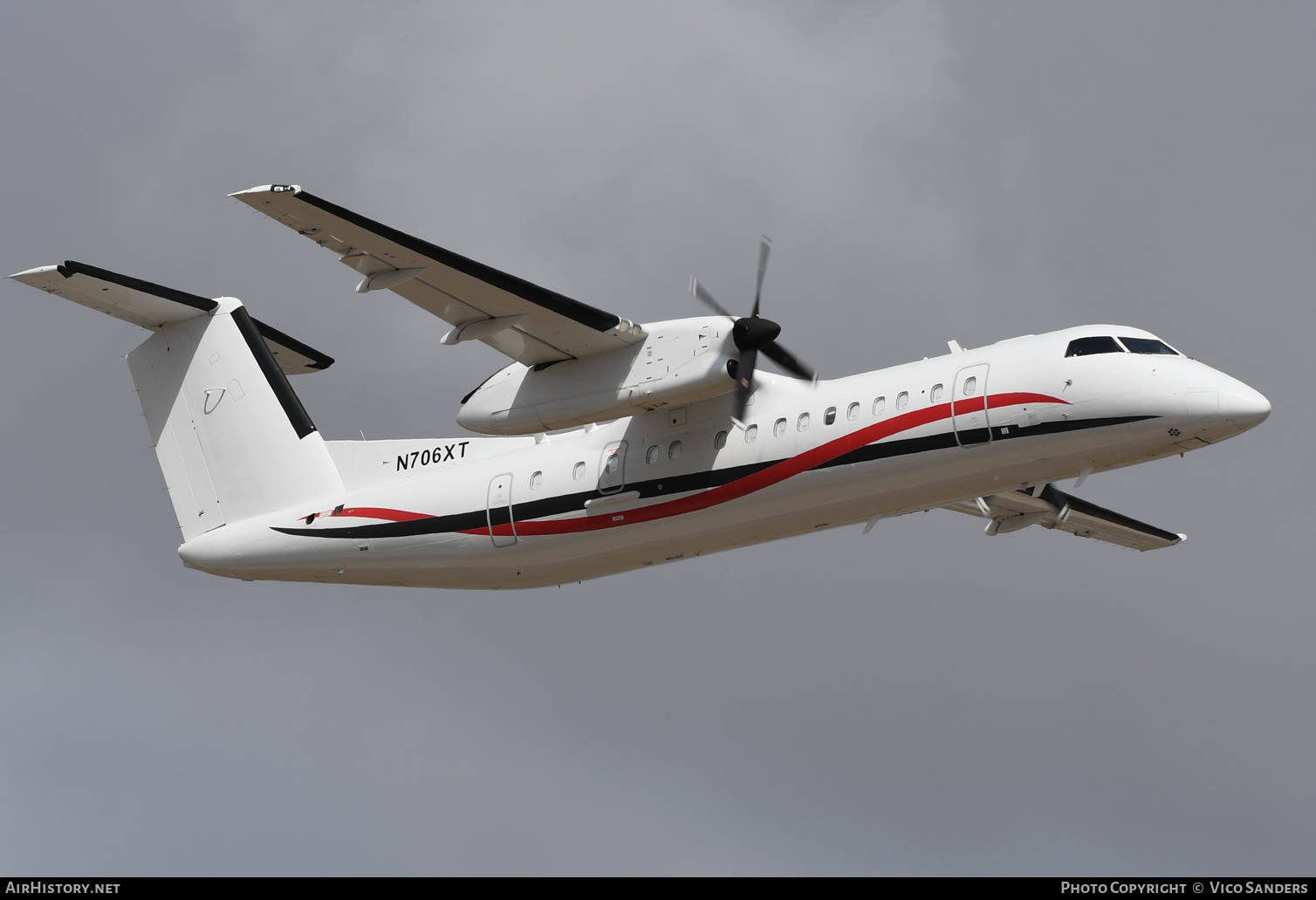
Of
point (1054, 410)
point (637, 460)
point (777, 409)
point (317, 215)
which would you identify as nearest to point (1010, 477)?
point (1054, 410)

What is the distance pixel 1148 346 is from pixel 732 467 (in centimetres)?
488

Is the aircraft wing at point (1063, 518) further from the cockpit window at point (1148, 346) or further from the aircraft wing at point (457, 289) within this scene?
the aircraft wing at point (457, 289)

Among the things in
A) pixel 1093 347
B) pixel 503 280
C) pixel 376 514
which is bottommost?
pixel 1093 347

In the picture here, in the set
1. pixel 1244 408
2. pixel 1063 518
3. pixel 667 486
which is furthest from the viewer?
pixel 1063 518

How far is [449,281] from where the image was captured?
18.3 m

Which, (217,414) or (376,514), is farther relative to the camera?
(217,414)

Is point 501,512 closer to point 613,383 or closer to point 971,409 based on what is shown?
point 613,383

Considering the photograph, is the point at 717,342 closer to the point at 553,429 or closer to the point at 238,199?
the point at 553,429

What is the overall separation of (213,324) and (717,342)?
8246mm

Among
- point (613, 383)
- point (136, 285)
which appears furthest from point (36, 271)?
point (613, 383)

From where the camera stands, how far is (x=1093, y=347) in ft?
55.9

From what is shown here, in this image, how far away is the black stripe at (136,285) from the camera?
64.4 ft

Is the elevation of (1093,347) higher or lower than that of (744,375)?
lower

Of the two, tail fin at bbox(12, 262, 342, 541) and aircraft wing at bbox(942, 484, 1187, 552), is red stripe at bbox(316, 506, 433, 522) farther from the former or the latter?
aircraft wing at bbox(942, 484, 1187, 552)
